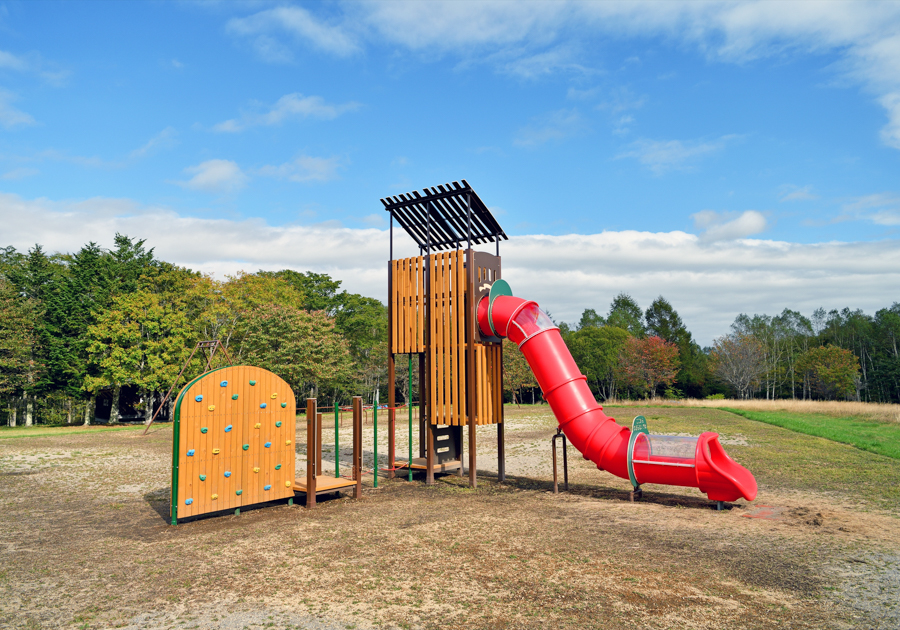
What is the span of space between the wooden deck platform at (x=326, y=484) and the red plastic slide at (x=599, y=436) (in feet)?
14.5

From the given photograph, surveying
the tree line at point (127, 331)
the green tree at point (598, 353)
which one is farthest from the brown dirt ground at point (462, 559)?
the green tree at point (598, 353)

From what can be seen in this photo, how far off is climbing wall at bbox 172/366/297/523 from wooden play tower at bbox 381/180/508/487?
3384 millimetres

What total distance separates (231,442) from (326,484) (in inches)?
83.2

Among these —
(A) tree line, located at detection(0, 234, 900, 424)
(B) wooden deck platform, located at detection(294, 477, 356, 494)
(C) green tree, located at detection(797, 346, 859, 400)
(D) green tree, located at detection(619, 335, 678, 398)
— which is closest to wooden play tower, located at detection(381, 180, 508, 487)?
(B) wooden deck platform, located at detection(294, 477, 356, 494)

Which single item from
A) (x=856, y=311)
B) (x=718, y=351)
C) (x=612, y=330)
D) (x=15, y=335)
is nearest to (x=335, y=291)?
(x=15, y=335)

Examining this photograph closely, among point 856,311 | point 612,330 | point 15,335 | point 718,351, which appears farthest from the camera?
point 856,311

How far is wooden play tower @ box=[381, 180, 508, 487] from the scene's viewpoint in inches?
492

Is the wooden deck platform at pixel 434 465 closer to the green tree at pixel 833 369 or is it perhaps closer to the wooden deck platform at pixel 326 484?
the wooden deck platform at pixel 326 484

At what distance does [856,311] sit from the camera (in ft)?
253

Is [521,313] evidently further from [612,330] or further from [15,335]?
[612,330]

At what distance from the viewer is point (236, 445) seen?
9.59 m

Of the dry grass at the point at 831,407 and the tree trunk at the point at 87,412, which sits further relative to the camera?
the tree trunk at the point at 87,412

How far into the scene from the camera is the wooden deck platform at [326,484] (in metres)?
10.4

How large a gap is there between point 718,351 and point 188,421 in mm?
61585
